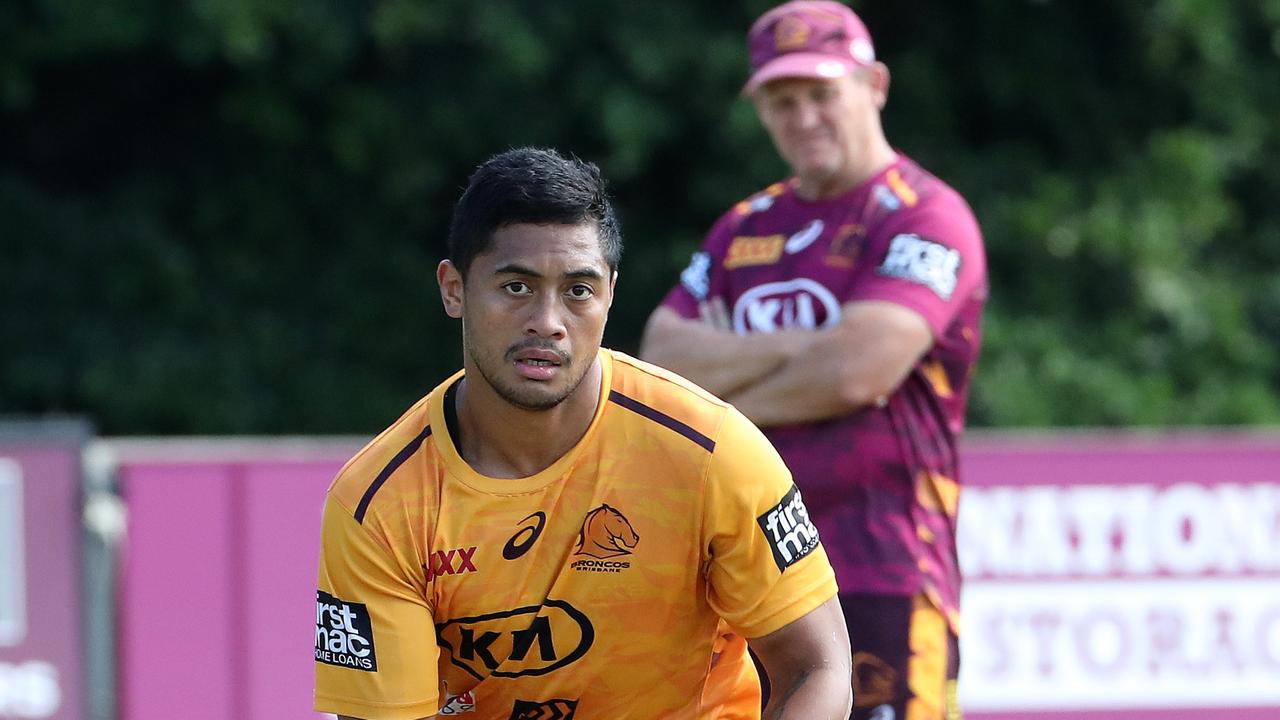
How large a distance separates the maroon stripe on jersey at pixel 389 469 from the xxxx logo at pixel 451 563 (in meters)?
0.14

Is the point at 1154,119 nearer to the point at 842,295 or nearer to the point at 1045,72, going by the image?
the point at 1045,72

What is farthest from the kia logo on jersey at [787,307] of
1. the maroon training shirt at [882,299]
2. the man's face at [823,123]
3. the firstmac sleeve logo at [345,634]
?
the firstmac sleeve logo at [345,634]

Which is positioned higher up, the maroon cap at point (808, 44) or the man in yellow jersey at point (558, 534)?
the maroon cap at point (808, 44)

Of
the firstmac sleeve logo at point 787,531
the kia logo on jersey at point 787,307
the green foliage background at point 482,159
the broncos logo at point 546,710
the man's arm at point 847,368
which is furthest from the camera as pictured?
the green foliage background at point 482,159

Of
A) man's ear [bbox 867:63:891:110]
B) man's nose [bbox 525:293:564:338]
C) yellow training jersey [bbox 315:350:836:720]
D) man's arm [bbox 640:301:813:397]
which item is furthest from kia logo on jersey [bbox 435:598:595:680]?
man's ear [bbox 867:63:891:110]

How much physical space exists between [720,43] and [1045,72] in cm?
240

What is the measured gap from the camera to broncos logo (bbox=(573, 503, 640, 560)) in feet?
10.0

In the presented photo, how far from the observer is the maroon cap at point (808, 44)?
4.25 m

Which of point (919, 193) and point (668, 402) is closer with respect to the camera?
point (668, 402)

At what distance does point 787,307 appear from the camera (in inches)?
168

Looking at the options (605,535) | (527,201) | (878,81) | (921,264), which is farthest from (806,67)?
(605,535)

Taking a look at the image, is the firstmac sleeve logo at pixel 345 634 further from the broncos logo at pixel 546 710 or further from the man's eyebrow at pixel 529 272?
the man's eyebrow at pixel 529 272

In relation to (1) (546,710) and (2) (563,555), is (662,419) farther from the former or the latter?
(1) (546,710)

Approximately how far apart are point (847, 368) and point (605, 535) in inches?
44.3
